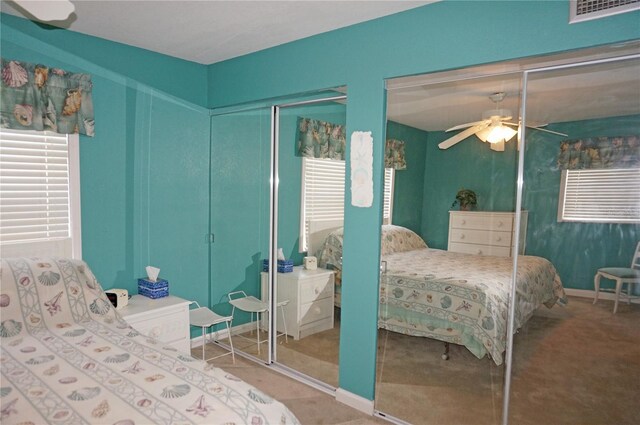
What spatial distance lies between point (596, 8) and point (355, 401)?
8.23 ft

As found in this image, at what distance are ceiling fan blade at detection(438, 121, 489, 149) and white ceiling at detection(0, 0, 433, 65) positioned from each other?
742 millimetres

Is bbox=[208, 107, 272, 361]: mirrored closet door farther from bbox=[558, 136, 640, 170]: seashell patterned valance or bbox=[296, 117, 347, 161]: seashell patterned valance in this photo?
bbox=[558, 136, 640, 170]: seashell patterned valance

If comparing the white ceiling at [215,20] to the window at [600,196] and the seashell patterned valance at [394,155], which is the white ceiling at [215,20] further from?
the window at [600,196]

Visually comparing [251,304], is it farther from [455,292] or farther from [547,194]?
[547,194]

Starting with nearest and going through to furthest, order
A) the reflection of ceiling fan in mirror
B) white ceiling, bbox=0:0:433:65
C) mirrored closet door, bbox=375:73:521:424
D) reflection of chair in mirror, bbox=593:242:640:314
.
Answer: the reflection of ceiling fan in mirror
reflection of chair in mirror, bbox=593:242:640:314
mirrored closet door, bbox=375:73:521:424
white ceiling, bbox=0:0:433:65

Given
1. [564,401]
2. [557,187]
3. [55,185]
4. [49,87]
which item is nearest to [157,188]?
[55,185]

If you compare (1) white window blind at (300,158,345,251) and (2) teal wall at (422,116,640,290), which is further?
(1) white window blind at (300,158,345,251)

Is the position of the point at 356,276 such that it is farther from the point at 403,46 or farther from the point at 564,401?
the point at 403,46

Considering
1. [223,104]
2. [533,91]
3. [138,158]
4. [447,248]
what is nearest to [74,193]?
[138,158]

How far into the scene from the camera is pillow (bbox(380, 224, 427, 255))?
2.49 metres

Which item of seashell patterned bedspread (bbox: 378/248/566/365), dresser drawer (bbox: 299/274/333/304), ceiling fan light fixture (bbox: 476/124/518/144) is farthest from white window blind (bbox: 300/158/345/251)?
ceiling fan light fixture (bbox: 476/124/518/144)

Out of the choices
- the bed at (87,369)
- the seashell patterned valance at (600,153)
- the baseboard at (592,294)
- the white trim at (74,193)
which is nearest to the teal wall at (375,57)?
→ the seashell patterned valance at (600,153)

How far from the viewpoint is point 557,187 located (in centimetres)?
198

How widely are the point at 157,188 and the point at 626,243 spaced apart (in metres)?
3.08
